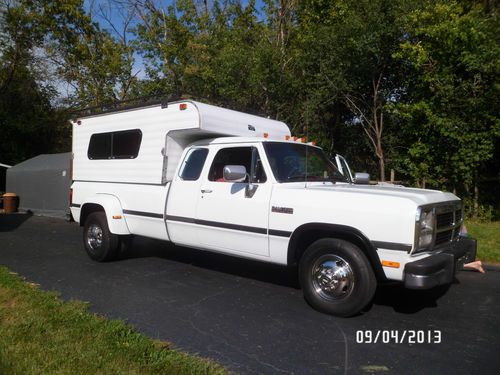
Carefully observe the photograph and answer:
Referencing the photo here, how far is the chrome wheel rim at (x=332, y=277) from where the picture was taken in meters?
4.61

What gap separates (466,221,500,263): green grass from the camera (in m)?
7.73

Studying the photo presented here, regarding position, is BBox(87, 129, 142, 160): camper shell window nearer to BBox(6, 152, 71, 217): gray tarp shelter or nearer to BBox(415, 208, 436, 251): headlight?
BBox(415, 208, 436, 251): headlight

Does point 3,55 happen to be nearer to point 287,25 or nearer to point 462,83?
point 287,25

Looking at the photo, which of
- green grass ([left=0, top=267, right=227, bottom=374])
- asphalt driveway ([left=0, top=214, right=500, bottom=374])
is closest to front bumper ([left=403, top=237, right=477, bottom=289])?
asphalt driveway ([left=0, top=214, right=500, bottom=374])

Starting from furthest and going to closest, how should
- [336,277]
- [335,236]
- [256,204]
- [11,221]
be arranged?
1. [11,221]
2. [256,204]
3. [335,236]
4. [336,277]

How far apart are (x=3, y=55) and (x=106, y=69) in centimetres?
485

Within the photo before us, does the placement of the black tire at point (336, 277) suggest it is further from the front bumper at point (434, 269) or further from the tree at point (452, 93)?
the tree at point (452, 93)

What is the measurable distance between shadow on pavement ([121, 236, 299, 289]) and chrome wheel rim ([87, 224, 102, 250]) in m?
0.45

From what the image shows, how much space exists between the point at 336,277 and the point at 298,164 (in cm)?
165

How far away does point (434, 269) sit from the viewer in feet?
13.7

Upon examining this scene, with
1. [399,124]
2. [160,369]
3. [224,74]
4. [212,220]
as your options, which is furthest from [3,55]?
[160,369]

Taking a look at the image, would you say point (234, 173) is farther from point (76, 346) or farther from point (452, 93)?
point (452, 93)

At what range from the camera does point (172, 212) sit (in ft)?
20.3

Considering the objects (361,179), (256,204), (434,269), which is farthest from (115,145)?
(434,269)
